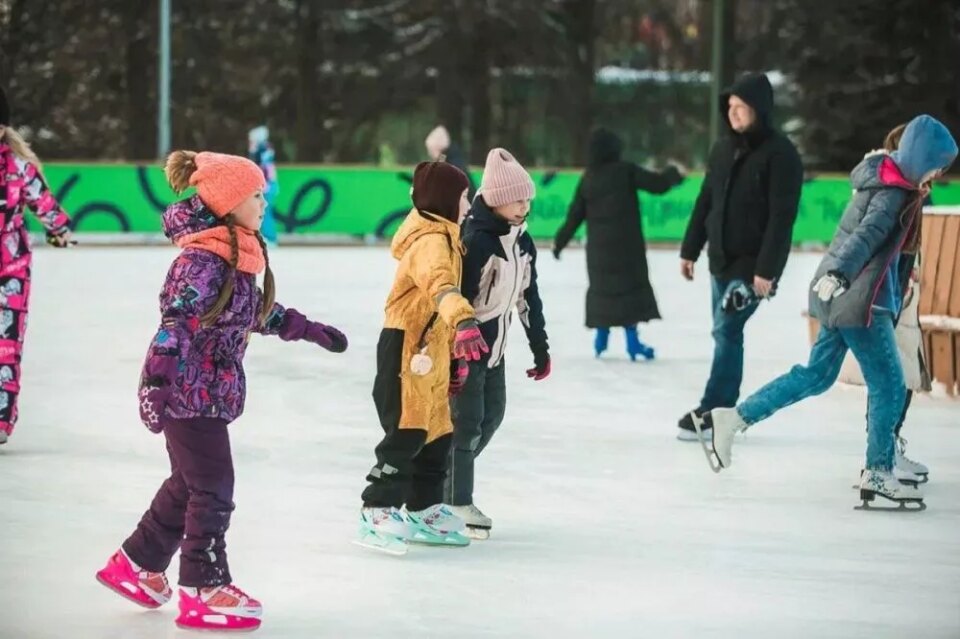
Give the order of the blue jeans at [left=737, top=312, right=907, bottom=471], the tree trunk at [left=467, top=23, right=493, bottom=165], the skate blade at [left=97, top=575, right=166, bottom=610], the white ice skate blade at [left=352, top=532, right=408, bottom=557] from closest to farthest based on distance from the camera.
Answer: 1. the skate blade at [left=97, top=575, right=166, bottom=610]
2. the white ice skate blade at [left=352, top=532, right=408, bottom=557]
3. the blue jeans at [left=737, top=312, right=907, bottom=471]
4. the tree trunk at [left=467, top=23, right=493, bottom=165]

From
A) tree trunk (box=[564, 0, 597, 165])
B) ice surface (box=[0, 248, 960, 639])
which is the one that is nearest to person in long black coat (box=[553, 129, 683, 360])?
ice surface (box=[0, 248, 960, 639])

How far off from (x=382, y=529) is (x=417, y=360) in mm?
567

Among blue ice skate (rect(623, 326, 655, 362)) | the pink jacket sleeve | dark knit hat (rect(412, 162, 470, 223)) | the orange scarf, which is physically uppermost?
dark knit hat (rect(412, 162, 470, 223))

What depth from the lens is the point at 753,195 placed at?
8.41 metres

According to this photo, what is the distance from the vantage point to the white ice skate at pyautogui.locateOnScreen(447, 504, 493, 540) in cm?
630

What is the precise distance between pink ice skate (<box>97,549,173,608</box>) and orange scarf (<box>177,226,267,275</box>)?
2.75 feet

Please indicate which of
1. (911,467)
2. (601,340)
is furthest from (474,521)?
(601,340)

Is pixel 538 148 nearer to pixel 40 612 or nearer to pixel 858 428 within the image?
pixel 858 428

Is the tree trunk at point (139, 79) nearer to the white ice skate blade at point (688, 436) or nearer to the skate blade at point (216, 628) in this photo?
the white ice skate blade at point (688, 436)

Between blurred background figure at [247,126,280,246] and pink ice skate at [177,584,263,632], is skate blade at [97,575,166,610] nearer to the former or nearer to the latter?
pink ice skate at [177,584,263,632]

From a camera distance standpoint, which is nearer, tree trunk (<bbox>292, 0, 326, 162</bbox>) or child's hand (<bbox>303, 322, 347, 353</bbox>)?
child's hand (<bbox>303, 322, 347, 353</bbox>)

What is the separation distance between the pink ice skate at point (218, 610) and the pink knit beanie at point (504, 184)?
167cm

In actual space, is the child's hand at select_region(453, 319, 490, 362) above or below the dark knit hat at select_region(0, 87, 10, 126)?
below

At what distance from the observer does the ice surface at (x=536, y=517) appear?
5.21 metres
